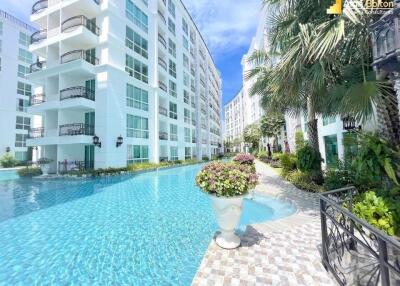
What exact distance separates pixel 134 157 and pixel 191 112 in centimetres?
1798

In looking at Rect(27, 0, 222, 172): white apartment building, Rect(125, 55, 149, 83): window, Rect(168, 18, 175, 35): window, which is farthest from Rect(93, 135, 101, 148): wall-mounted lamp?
Rect(168, 18, 175, 35): window

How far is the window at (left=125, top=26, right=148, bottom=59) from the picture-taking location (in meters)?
23.9

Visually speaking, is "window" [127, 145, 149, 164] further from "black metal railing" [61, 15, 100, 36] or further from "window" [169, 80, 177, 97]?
"black metal railing" [61, 15, 100, 36]

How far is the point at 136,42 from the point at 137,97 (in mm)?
6134

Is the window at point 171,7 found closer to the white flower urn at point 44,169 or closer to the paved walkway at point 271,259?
the white flower urn at point 44,169

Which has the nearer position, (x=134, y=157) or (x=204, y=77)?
(x=134, y=157)

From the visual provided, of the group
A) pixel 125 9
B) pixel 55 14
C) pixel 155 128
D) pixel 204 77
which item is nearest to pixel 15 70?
pixel 55 14

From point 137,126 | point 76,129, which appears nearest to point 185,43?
point 137,126

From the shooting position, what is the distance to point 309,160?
11.3 meters

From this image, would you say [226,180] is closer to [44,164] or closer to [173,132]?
[44,164]

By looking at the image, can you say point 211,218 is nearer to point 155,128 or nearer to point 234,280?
point 234,280

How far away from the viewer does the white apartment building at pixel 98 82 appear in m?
20.8

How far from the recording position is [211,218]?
8.12 meters

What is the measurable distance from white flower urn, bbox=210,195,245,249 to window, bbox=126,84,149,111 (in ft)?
67.8
